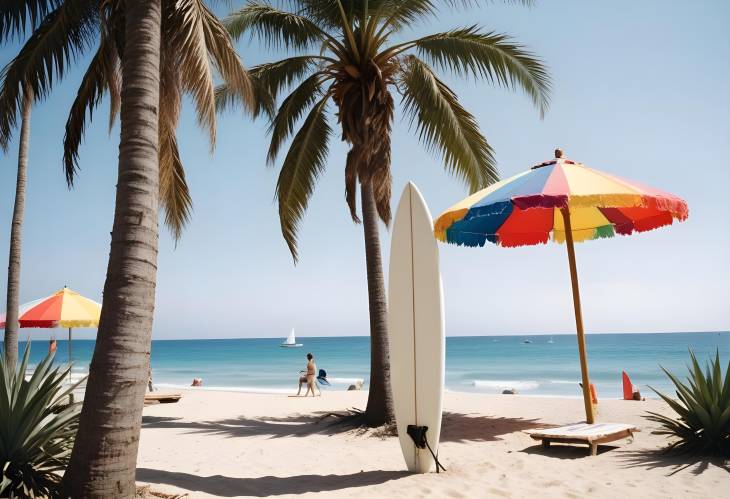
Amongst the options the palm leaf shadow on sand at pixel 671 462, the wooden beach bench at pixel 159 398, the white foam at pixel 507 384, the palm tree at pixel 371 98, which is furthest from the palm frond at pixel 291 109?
the white foam at pixel 507 384

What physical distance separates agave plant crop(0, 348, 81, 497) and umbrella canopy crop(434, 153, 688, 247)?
4954mm

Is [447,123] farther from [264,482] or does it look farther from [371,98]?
[264,482]

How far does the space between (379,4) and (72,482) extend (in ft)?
27.8

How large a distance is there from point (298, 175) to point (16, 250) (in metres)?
5.18

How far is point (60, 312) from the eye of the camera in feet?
40.7

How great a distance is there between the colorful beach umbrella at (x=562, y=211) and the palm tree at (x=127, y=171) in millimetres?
3631

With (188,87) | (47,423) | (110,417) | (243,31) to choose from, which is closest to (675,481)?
(110,417)

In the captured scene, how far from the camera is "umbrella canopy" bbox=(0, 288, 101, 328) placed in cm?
1224

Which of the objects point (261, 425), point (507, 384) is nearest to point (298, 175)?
point (261, 425)

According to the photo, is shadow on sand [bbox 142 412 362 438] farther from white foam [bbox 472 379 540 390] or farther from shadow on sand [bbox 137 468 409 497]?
white foam [bbox 472 379 540 390]

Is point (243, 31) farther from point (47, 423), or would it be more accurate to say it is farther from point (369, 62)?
point (47, 423)

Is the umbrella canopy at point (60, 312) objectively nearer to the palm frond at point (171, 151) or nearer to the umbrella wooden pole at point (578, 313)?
the palm frond at point (171, 151)

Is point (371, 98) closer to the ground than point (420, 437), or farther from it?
farther from it

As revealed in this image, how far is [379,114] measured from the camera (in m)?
8.88
